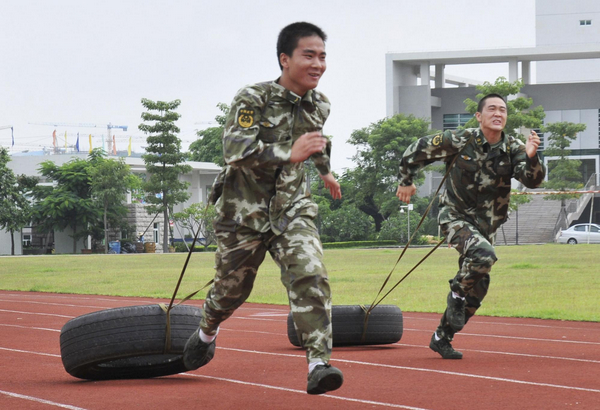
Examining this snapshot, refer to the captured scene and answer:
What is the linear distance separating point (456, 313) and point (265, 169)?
3144 millimetres

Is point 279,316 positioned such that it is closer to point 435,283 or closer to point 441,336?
point 441,336

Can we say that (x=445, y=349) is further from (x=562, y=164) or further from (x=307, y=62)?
(x=562, y=164)

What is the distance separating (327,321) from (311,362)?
11.0 inches

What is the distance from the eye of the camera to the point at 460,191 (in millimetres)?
8008

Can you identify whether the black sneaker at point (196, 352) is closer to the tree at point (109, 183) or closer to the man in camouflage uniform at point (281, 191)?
the man in camouflage uniform at point (281, 191)

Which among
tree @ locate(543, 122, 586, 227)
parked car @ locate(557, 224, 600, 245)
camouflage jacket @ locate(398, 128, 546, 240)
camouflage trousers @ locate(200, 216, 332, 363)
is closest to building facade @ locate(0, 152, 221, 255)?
tree @ locate(543, 122, 586, 227)

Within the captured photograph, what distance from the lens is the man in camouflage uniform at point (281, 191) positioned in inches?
198

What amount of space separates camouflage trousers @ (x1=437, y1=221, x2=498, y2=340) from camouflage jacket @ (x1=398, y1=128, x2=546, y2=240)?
0.16 metres

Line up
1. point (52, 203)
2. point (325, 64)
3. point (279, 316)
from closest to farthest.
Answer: point (325, 64) < point (279, 316) < point (52, 203)

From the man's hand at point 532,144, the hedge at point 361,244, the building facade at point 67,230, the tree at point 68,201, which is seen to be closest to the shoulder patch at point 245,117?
the man's hand at point 532,144

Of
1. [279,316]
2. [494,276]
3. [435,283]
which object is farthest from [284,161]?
[494,276]

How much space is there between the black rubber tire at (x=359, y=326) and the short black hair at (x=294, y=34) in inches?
137

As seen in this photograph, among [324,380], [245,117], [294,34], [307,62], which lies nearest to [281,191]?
[245,117]

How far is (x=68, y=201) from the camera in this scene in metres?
66.9
